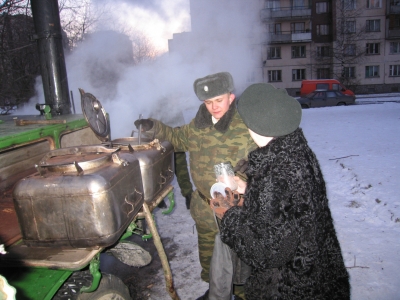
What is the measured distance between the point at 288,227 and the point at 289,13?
33.3 metres

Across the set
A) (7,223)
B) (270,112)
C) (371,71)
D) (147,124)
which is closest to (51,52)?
(147,124)

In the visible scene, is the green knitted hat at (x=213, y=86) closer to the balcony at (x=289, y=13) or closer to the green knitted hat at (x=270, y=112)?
the green knitted hat at (x=270, y=112)

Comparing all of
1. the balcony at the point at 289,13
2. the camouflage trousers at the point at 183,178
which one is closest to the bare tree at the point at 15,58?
the camouflage trousers at the point at 183,178

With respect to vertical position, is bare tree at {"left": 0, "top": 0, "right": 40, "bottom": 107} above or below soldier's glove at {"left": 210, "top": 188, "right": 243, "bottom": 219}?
above

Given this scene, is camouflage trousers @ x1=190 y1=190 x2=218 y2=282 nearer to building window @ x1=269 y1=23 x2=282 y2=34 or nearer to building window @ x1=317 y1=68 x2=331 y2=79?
building window @ x1=269 y1=23 x2=282 y2=34

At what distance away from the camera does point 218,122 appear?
2.75 metres

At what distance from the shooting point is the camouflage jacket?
2.71m

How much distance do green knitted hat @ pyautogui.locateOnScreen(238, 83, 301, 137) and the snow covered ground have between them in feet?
7.16

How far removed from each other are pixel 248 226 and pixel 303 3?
36.0 metres

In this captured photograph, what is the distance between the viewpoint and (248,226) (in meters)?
1.43

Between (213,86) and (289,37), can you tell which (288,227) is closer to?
(213,86)

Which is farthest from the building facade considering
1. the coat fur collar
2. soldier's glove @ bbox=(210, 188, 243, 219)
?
soldier's glove @ bbox=(210, 188, 243, 219)

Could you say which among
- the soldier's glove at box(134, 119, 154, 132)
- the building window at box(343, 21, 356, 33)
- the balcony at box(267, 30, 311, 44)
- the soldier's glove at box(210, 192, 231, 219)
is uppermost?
the building window at box(343, 21, 356, 33)

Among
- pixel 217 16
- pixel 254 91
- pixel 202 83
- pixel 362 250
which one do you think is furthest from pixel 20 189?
pixel 217 16
